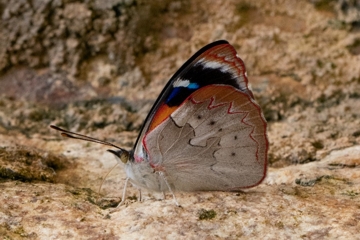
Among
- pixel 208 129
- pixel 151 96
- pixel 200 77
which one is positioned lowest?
pixel 151 96

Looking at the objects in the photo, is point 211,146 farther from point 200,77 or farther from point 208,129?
point 200,77

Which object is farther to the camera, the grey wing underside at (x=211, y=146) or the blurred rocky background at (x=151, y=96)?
the grey wing underside at (x=211, y=146)

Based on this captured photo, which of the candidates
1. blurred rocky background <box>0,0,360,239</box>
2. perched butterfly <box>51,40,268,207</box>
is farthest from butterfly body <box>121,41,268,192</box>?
blurred rocky background <box>0,0,360,239</box>

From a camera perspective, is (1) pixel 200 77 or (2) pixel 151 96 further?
(2) pixel 151 96

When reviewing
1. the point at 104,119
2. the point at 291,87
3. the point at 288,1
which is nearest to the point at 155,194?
the point at 104,119

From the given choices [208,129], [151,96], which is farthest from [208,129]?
[151,96]

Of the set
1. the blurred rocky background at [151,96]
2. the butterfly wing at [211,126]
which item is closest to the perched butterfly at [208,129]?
the butterfly wing at [211,126]

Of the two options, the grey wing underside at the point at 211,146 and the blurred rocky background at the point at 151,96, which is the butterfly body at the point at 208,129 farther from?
the blurred rocky background at the point at 151,96

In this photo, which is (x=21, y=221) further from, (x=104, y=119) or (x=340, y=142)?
(x=340, y=142)
